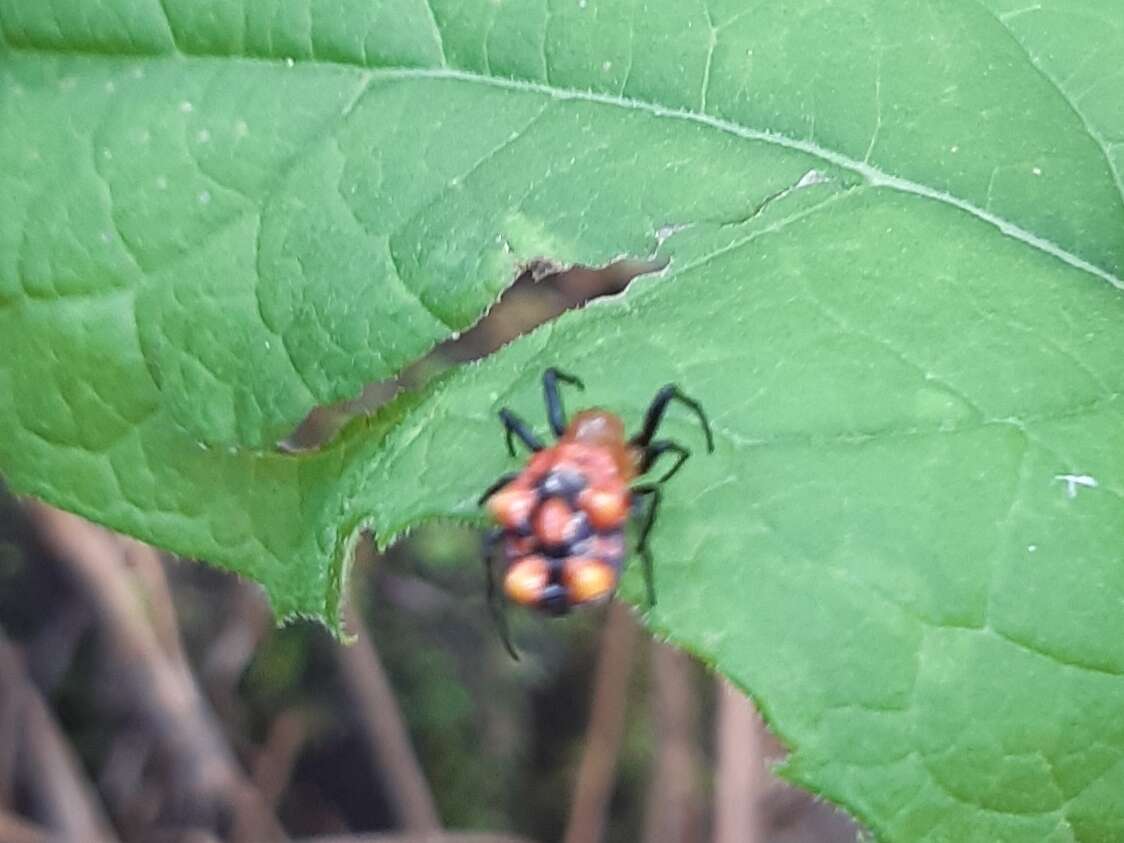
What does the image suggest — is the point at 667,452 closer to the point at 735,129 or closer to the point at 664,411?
the point at 664,411

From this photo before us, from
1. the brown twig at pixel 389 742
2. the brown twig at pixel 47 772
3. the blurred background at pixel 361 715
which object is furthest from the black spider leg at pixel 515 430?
the brown twig at pixel 47 772

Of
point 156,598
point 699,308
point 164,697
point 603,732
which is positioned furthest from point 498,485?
point 603,732

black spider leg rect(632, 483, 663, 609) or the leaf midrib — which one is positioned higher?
the leaf midrib

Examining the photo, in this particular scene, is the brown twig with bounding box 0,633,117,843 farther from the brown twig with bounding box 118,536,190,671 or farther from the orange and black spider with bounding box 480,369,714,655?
the orange and black spider with bounding box 480,369,714,655

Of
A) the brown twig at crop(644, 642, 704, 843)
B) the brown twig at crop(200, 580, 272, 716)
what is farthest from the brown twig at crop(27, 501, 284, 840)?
the brown twig at crop(644, 642, 704, 843)

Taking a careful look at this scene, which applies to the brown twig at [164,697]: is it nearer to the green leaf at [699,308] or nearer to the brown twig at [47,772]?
the brown twig at [47,772]
